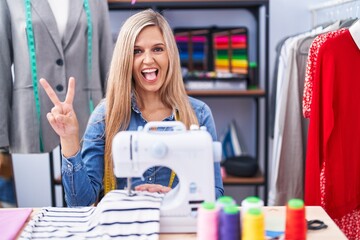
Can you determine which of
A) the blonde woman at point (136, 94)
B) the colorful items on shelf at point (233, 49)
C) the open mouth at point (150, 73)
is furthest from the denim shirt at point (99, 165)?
the colorful items on shelf at point (233, 49)

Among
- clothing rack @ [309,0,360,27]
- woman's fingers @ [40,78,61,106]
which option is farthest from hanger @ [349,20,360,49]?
woman's fingers @ [40,78,61,106]

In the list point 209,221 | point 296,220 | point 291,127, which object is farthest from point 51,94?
point 291,127

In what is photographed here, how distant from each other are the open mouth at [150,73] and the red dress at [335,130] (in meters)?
0.63

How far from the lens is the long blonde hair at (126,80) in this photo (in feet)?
5.22

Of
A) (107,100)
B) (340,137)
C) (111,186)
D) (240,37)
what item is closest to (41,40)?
(107,100)

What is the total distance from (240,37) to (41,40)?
115 centimetres

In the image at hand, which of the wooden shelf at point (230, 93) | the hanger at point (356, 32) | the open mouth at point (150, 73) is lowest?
the wooden shelf at point (230, 93)

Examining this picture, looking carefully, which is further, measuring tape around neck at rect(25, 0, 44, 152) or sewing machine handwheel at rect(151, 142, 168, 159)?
measuring tape around neck at rect(25, 0, 44, 152)

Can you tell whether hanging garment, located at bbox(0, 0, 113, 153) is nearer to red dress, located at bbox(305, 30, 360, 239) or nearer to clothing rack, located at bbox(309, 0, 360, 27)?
red dress, located at bbox(305, 30, 360, 239)

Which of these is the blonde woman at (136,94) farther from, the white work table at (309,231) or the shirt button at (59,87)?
the shirt button at (59,87)

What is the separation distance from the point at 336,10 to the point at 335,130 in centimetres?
91

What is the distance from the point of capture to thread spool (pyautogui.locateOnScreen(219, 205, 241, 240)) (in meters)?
0.99

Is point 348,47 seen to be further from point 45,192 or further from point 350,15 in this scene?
point 45,192

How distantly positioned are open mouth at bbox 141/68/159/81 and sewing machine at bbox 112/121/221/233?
1.45 feet
